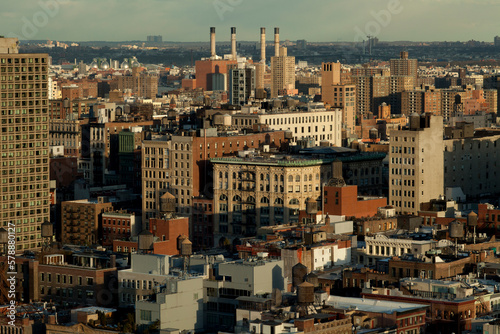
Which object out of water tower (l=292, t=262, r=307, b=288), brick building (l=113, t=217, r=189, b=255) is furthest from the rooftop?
water tower (l=292, t=262, r=307, b=288)

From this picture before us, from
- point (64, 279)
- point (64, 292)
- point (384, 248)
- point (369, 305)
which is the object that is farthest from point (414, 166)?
point (369, 305)

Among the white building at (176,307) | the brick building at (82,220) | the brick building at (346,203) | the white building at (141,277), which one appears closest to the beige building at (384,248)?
the brick building at (346,203)

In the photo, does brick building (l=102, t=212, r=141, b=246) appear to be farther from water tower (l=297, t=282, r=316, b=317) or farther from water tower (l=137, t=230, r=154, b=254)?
water tower (l=297, t=282, r=316, b=317)

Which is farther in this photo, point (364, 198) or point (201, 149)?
point (201, 149)

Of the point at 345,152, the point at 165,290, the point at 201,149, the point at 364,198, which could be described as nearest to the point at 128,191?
the point at 201,149

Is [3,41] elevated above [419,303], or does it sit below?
above

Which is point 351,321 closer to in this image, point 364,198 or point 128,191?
point 364,198

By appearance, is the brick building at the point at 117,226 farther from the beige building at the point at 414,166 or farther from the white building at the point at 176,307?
the white building at the point at 176,307
